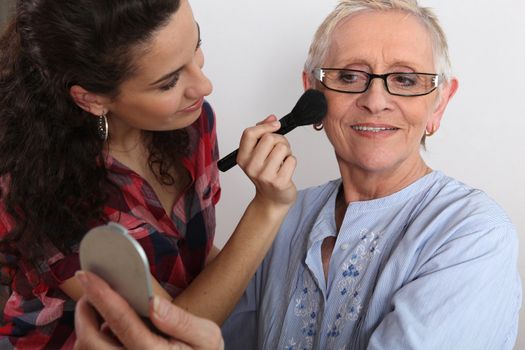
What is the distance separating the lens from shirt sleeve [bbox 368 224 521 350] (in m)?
1.13

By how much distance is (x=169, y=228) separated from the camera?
144cm

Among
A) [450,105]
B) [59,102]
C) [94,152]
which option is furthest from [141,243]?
[450,105]

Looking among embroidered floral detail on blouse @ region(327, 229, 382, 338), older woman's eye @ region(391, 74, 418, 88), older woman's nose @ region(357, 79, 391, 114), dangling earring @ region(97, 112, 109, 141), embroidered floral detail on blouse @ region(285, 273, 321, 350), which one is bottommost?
embroidered floral detail on blouse @ region(285, 273, 321, 350)

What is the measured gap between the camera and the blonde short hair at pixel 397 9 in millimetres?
1336

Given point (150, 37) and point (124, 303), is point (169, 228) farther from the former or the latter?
point (124, 303)

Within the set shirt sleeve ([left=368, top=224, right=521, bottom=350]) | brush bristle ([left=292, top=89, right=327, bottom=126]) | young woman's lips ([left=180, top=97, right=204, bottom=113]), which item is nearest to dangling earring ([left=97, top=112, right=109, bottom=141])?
young woman's lips ([left=180, top=97, right=204, bottom=113])

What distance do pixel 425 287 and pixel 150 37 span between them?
2.02 ft

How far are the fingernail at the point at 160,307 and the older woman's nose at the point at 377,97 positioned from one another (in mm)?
606

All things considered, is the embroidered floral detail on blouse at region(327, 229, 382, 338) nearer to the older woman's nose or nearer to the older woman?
the older woman

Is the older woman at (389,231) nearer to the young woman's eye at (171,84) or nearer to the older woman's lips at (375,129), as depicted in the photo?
the older woman's lips at (375,129)

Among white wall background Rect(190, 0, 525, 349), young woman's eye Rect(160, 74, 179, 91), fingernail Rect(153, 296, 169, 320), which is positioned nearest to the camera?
fingernail Rect(153, 296, 169, 320)

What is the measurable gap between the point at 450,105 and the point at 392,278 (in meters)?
0.73

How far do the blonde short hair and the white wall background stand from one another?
1.47ft

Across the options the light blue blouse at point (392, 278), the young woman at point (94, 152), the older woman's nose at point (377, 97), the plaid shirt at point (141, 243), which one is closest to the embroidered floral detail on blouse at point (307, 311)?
the light blue blouse at point (392, 278)
